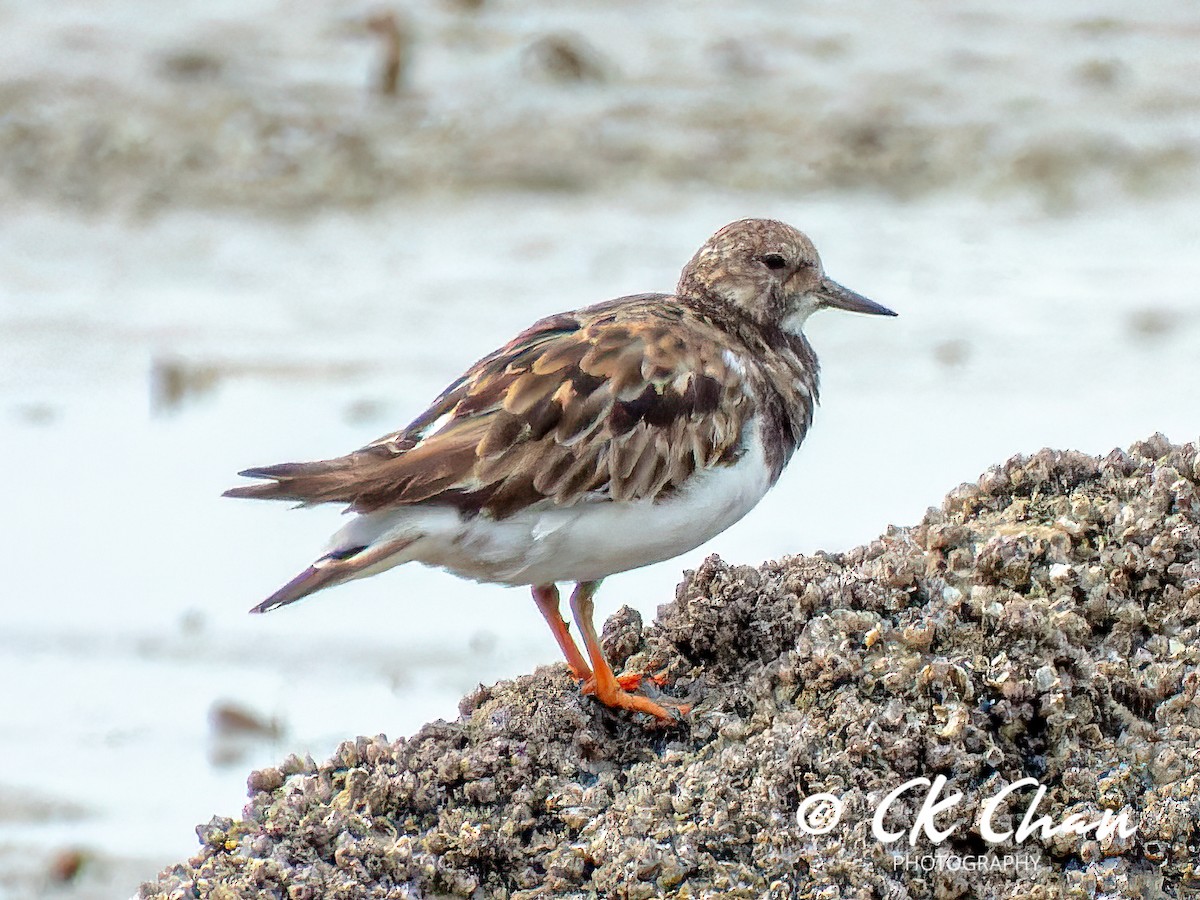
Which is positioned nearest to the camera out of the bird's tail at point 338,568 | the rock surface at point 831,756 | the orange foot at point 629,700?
the rock surface at point 831,756

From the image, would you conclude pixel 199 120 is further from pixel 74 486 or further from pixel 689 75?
pixel 74 486

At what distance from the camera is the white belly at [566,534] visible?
2.93m

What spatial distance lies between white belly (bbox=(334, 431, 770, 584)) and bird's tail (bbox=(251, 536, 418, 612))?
1 centimetres

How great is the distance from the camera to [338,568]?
2.82 metres

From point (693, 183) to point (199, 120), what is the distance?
95.8 inches

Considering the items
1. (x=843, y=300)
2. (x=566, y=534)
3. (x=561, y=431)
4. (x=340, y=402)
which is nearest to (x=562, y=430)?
(x=561, y=431)

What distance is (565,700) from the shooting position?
294 cm

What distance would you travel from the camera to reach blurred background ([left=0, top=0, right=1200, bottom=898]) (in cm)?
472

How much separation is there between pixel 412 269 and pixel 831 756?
5019 mm

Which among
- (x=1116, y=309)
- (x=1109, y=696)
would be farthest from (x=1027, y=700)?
(x=1116, y=309)
